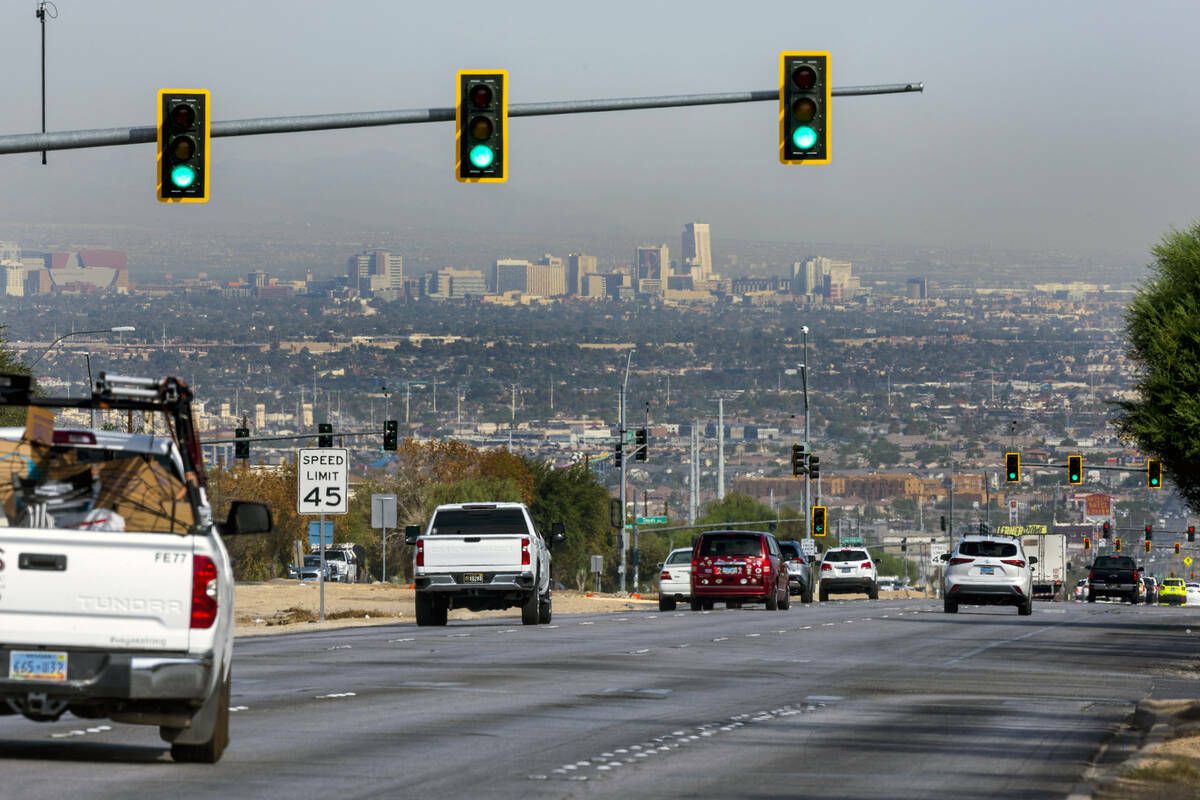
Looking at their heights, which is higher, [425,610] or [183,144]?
[183,144]

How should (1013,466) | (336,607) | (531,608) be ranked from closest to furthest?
(531,608) < (336,607) < (1013,466)

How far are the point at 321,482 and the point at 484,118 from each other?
1538cm

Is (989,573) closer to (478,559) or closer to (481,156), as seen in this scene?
(478,559)

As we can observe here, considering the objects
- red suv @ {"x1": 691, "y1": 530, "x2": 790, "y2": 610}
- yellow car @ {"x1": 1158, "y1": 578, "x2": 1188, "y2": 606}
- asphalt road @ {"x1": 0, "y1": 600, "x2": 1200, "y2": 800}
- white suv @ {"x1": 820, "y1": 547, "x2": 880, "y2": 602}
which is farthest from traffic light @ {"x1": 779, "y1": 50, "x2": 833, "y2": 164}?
yellow car @ {"x1": 1158, "y1": 578, "x2": 1188, "y2": 606}

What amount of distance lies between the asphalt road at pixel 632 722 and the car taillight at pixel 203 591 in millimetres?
1027

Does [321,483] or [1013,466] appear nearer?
[321,483]

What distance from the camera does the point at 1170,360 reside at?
1710 inches

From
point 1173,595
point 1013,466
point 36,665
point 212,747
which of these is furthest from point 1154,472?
point 36,665

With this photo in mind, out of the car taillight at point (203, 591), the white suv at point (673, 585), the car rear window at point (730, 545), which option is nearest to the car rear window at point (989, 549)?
the car rear window at point (730, 545)

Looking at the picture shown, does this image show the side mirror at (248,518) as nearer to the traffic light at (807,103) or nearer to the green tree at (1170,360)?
the traffic light at (807,103)

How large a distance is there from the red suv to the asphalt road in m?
11.8

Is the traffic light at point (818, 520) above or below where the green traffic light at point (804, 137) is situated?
below

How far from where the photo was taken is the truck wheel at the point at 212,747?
1241 cm

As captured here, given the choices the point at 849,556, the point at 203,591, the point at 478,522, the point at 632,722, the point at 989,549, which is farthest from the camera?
the point at 849,556
